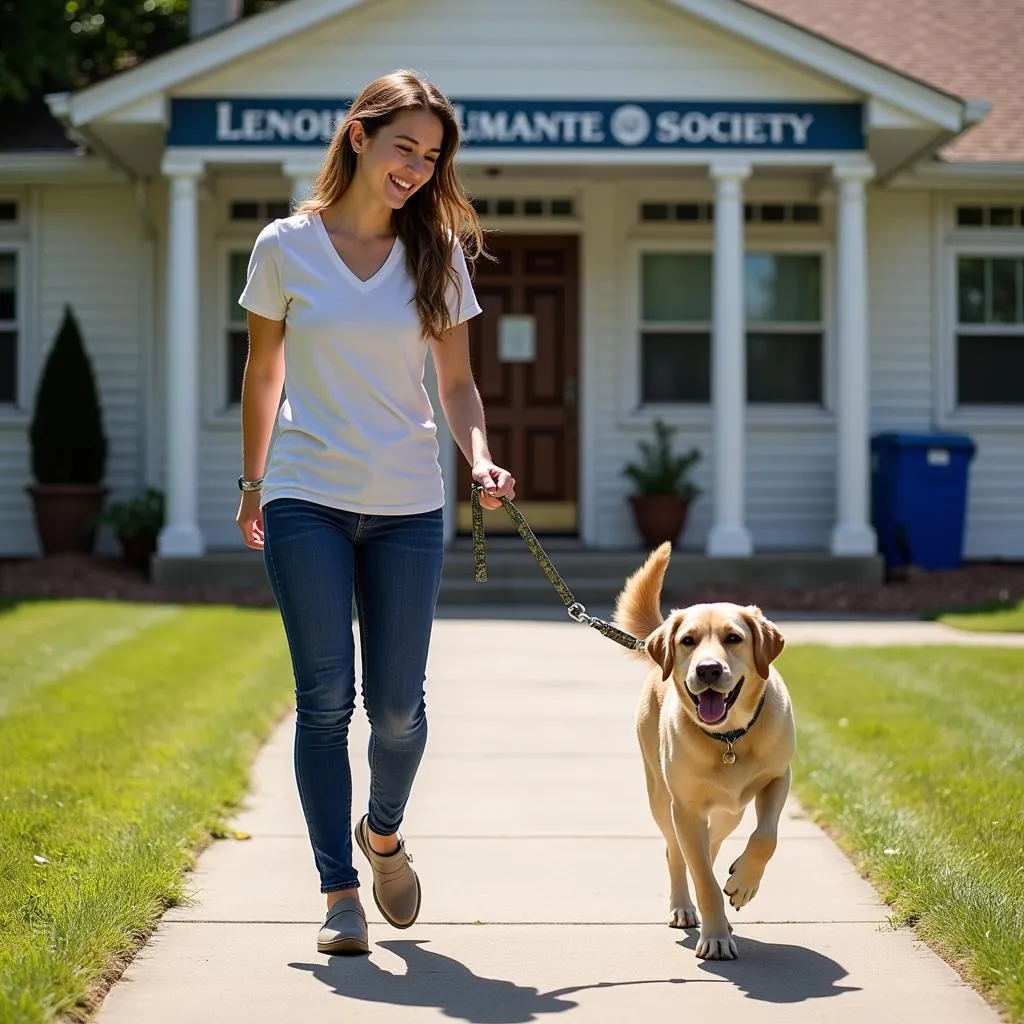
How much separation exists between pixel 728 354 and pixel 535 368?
2.41m

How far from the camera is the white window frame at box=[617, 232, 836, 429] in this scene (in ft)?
52.5

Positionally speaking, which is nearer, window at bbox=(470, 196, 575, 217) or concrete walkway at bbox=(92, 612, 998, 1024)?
concrete walkway at bbox=(92, 612, 998, 1024)

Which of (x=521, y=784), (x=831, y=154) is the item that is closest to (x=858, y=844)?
(x=521, y=784)

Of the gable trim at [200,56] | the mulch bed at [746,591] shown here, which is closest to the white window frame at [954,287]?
the mulch bed at [746,591]

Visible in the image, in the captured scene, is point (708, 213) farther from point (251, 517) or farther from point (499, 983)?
point (499, 983)

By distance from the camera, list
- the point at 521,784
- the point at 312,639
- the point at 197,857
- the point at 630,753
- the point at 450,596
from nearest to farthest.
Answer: the point at 312,639 → the point at 197,857 → the point at 521,784 → the point at 630,753 → the point at 450,596

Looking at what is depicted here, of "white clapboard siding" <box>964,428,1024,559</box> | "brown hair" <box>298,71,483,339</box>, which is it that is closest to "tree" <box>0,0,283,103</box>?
"white clapboard siding" <box>964,428,1024,559</box>

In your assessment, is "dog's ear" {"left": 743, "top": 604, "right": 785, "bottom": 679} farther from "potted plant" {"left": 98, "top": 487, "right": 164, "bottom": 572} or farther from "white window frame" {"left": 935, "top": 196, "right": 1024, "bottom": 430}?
"white window frame" {"left": 935, "top": 196, "right": 1024, "bottom": 430}

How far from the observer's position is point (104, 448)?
15.8m

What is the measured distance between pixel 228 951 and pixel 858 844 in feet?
7.03

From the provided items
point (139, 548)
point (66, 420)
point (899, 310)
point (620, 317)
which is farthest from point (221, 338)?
point (899, 310)

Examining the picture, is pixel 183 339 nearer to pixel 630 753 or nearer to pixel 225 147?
pixel 225 147

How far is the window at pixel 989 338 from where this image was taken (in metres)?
16.4

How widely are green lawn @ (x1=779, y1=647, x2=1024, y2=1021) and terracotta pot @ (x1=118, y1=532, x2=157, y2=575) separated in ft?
21.9
